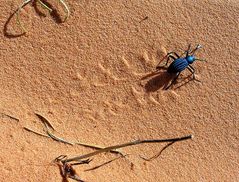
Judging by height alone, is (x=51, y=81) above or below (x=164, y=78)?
above

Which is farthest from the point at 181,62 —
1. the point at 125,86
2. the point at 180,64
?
the point at 125,86

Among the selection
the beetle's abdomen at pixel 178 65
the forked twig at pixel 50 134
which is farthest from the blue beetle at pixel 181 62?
the forked twig at pixel 50 134

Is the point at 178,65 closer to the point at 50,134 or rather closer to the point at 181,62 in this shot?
the point at 181,62

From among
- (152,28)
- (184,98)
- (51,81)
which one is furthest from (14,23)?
(184,98)

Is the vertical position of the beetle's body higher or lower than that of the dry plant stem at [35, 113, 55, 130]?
lower

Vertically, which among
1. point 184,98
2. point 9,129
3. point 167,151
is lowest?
point 167,151

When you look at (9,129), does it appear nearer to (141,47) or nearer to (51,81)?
(51,81)

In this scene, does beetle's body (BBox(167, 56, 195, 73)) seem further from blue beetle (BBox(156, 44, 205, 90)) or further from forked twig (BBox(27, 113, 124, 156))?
forked twig (BBox(27, 113, 124, 156))

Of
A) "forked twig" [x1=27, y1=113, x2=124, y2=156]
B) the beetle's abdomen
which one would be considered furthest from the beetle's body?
"forked twig" [x1=27, y1=113, x2=124, y2=156]
